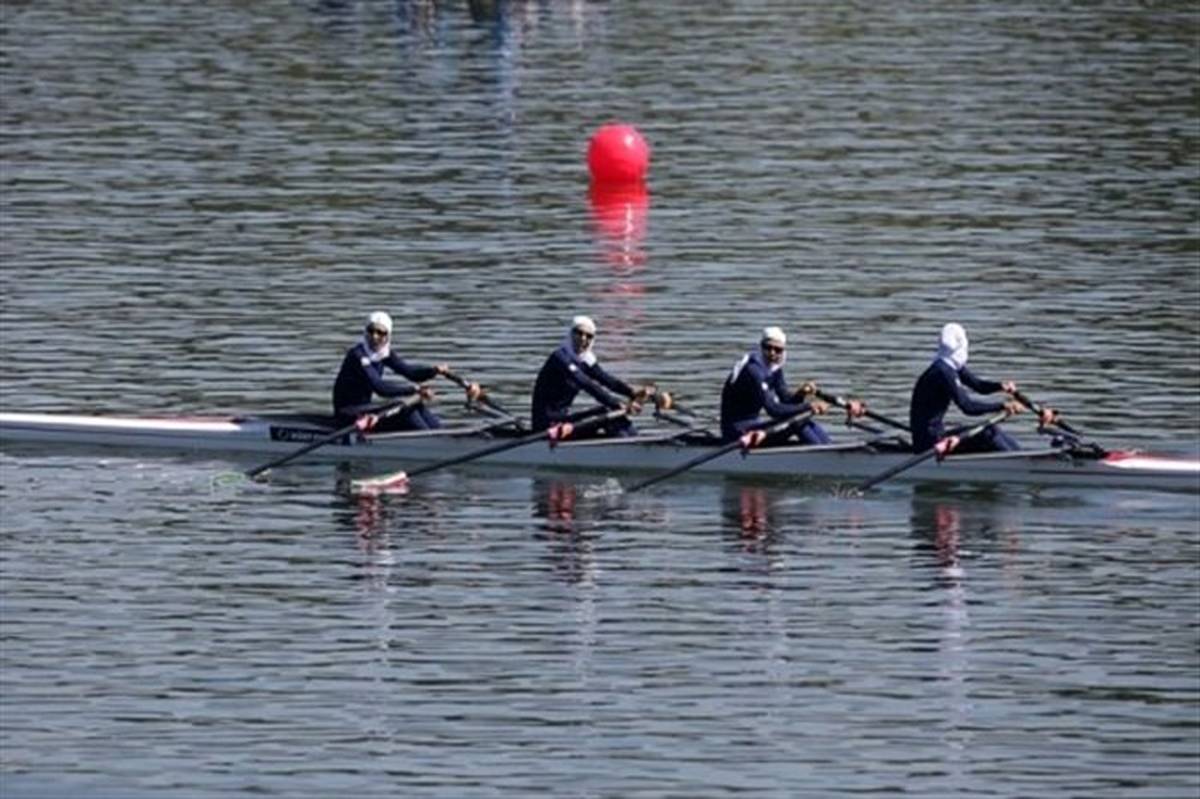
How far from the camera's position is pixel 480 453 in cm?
4141

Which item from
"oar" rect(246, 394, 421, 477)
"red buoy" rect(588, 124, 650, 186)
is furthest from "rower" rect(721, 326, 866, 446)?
"red buoy" rect(588, 124, 650, 186)

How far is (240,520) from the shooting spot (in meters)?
39.7

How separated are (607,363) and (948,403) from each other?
968cm

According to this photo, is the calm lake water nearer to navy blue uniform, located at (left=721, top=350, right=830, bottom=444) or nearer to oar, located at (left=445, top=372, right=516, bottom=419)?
navy blue uniform, located at (left=721, top=350, right=830, bottom=444)

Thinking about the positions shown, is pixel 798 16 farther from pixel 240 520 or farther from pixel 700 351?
pixel 240 520

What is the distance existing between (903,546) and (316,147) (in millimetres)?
→ 34392

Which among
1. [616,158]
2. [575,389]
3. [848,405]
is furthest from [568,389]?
[616,158]

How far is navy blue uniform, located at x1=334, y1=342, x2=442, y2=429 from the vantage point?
42094 millimetres

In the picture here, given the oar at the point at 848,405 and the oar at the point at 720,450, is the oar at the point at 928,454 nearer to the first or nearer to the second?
the oar at the point at 848,405

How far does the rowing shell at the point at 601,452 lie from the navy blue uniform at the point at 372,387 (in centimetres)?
31

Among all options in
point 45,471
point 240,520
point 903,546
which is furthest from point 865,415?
point 45,471

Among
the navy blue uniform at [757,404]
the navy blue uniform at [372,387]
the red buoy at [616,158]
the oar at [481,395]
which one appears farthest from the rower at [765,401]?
the red buoy at [616,158]

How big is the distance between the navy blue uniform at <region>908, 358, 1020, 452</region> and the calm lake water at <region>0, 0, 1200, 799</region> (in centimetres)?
57

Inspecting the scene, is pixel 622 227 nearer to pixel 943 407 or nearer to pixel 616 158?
pixel 616 158
